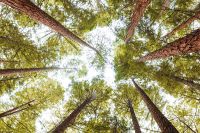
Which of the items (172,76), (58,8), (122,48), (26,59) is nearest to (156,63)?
(172,76)

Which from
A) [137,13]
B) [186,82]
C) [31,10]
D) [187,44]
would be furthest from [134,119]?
[31,10]

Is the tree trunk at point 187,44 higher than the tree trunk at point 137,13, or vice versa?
the tree trunk at point 137,13

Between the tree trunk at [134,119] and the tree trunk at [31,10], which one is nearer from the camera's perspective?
the tree trunk at [31,10]

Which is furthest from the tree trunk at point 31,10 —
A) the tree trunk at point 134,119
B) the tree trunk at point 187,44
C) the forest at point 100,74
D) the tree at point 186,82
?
the tree at point 186,82

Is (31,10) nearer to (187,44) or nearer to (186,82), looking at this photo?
(187,44)

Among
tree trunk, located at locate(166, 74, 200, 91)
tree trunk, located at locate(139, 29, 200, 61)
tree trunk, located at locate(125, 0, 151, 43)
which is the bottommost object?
tree trunk, located at locate(139, 29, 200, 61)

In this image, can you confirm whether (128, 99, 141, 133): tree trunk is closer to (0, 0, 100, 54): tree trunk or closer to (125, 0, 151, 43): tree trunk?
(125, 0, 151, 43): tree trunk

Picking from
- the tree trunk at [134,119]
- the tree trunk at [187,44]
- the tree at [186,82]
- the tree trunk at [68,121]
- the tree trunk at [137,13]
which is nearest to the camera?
the tree trunk at [187,44]

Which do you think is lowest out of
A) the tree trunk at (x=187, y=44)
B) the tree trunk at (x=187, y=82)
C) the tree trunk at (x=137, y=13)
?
the tree trunk at (x=187, y=44)

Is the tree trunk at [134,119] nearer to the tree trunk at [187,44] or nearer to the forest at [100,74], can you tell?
the forest at [100,74]

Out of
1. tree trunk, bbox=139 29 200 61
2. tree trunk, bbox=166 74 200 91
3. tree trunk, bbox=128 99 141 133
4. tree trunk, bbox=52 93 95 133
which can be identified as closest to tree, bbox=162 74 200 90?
tree trunk, bbox=166 74 200 91

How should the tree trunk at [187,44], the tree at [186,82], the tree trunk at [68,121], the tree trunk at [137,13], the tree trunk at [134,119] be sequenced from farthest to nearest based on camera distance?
the tree trunk at [134,119] → the tree at [186,82] → the tree trunk at [137,13] → the tree trunk at [68,121] → the tree trunk at [187,44]

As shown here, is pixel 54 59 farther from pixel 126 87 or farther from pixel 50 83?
pixel 126 87

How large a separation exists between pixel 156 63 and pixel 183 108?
2640mm
